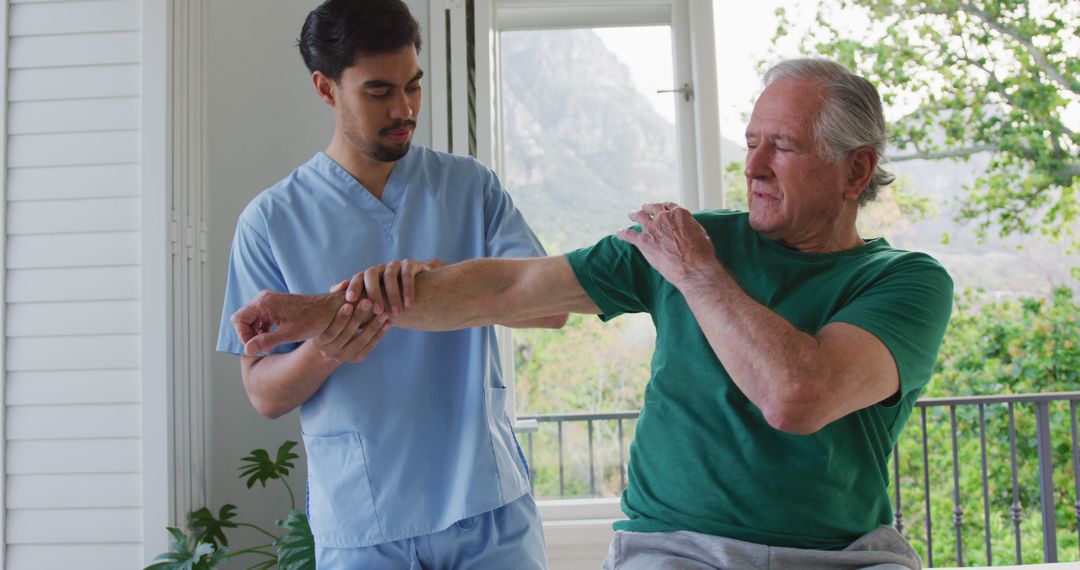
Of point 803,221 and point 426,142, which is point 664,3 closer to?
point 426,142

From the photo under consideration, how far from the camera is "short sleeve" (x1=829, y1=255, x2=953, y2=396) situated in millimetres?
1168

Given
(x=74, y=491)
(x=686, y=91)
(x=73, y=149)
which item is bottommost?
(x=74, y=491)

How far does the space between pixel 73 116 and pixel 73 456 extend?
849 millimetres

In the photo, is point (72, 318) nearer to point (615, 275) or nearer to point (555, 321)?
point (555, 321)

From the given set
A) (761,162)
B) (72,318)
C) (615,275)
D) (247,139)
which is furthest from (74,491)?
(761,162)

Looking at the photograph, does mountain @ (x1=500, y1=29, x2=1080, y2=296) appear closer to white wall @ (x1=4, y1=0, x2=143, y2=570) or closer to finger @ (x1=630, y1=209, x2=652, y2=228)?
white wall @ (x1=4, y1=0, x2=143, y2=570)

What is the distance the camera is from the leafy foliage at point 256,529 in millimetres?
Result: 2193

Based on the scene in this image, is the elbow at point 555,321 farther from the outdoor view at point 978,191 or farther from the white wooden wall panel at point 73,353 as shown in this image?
the outdoor view at point 978,191

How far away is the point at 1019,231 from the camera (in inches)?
224

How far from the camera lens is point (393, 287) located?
1321 mm

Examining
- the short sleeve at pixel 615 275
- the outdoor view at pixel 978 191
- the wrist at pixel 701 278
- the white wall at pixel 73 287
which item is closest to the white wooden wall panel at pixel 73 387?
the white wall at pixel 73 287

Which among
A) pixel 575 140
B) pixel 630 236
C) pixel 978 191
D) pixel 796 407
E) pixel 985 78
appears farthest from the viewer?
pixel 978 191

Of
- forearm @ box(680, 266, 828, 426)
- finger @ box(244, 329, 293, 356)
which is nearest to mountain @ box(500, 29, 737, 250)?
finger @ box(244, 329, 293, 356)

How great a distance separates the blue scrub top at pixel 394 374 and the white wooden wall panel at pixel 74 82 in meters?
0.98
